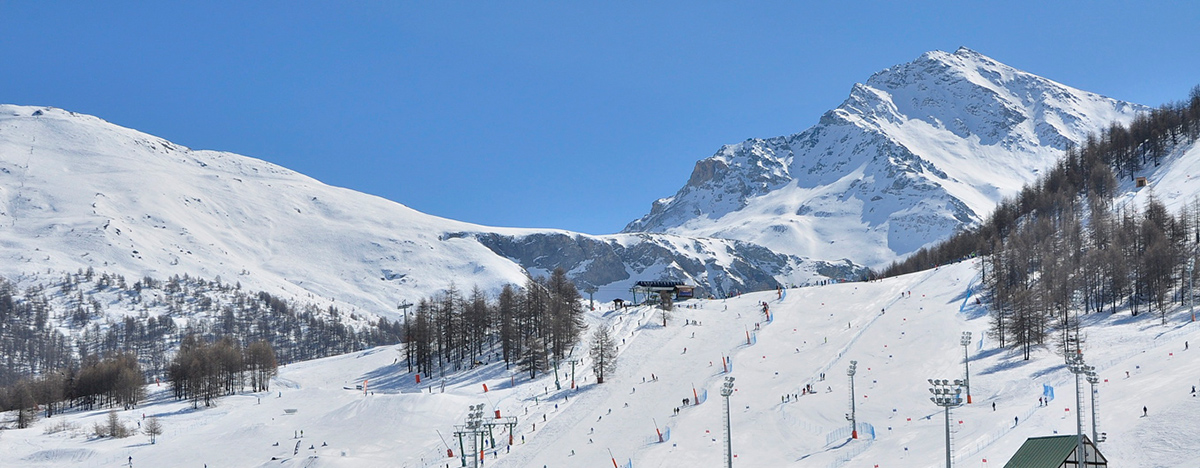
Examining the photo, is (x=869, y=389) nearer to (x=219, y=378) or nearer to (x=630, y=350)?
(x=630, y=350)

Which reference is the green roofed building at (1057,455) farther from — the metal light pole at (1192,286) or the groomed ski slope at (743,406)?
the metal light pole at (1192,286)

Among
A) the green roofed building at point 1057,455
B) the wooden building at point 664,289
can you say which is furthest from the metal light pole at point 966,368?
the wooden building at point 664,289

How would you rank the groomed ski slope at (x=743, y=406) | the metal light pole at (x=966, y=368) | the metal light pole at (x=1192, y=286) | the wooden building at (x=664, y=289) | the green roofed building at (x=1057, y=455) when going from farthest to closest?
the wooden building at (x=664, y=289), the metal light pole at (x=1192, y=286), the metal light pole at (x=966, y=368), the groomed ski slope at (x=743, y=406), the green roofed building at (x=1057, y=455)

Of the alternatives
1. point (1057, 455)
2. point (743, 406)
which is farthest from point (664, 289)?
point (1057, 455)

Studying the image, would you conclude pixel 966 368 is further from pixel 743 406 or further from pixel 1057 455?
pixel 1057 455

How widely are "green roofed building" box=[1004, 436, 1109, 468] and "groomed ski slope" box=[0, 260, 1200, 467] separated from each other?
3410mm

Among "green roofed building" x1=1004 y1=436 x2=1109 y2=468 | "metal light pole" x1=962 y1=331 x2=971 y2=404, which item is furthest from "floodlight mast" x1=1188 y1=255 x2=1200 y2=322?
"green roofed building" x1=1004 y1=436 x2=1109 y2=468

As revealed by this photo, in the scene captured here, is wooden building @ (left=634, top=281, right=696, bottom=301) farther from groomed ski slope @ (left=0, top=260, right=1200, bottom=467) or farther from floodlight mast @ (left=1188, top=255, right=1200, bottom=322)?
floodlight mast @ (left=1188, top=255, right=1200, bottom=322)

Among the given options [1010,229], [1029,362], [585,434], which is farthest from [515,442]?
[1010,229]

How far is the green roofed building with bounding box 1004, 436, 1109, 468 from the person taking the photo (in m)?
41.5

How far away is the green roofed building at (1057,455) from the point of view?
41.5 meters

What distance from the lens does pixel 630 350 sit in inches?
3565

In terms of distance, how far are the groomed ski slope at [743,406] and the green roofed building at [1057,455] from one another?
3410mm

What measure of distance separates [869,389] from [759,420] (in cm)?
978
